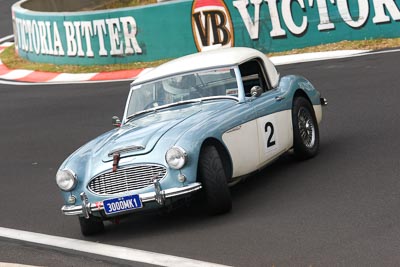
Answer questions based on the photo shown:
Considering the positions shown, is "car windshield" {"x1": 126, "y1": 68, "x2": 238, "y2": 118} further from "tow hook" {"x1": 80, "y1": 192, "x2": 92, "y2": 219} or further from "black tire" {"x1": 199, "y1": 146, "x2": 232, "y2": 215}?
"tow hook" {"x1": 80, "y1": 192, "x2": 92, "y2": 219}

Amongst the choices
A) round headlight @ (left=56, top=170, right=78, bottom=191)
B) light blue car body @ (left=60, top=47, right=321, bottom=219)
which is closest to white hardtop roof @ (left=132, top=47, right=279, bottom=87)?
light blue car body @ (left=60, top=47, right=321, bottom=219)

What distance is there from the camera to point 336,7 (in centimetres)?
1894

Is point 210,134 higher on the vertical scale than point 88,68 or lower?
higher

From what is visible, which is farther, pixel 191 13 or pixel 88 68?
pixel 88 68

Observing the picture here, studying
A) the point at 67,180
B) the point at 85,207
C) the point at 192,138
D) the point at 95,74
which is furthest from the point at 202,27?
the point at 85,207

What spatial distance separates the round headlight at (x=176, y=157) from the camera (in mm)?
8328

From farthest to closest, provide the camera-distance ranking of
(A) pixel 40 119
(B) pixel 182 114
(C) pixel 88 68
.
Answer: (C) pixel 88 68, (A) pixel 40 119, (B) pixel 182 114

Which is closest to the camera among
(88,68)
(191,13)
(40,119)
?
(40,119)

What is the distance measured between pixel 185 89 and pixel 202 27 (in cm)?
1046

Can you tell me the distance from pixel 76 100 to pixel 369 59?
5.25 metres

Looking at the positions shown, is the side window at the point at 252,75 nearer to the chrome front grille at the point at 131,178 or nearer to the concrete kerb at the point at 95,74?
the chrome front grille at the point at 131,178

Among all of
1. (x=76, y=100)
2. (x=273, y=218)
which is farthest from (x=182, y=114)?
(x=76, y=100)

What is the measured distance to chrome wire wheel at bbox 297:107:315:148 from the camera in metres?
10.4

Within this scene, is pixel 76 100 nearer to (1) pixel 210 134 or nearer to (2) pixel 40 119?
(2) pixel 40 119
